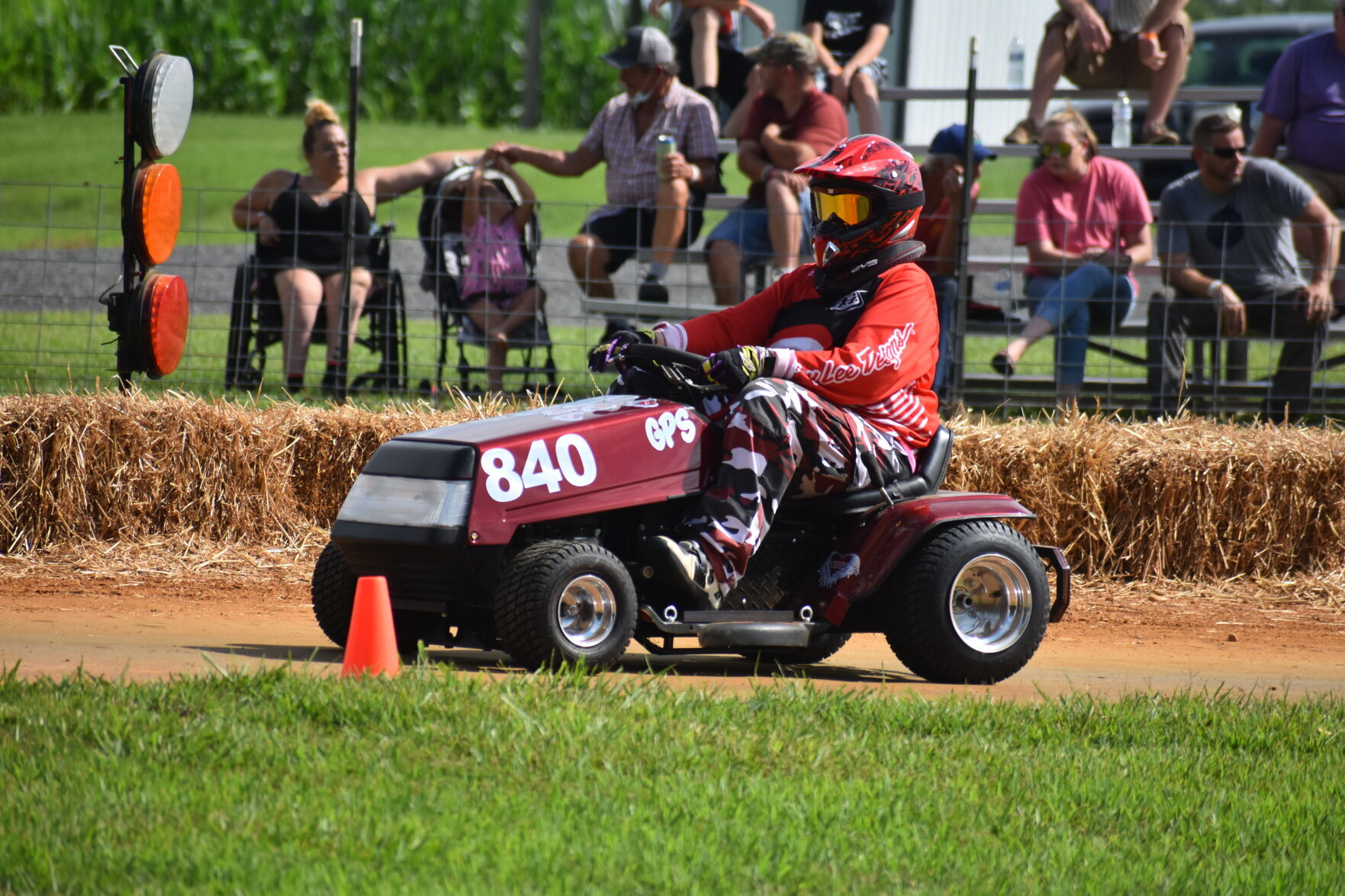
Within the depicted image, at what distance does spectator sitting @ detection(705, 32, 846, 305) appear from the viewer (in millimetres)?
10305

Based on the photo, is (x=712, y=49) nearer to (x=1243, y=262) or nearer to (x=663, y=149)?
(x=663, y=149)

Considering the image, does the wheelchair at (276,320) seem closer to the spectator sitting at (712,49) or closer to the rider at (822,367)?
the spectator sitting at (712,49)

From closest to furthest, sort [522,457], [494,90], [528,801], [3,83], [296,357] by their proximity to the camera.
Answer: [528,801] < [522,457] < [296,357] < [3,83] < [494,90]

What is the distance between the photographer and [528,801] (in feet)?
12.1

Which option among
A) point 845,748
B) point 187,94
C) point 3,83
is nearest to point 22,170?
point 3,83

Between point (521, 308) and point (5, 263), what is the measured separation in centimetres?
915

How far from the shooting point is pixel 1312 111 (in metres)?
10.9

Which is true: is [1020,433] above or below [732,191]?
below

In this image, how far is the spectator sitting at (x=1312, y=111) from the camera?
10.9 meters

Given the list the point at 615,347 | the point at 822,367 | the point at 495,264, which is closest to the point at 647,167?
the point at 495,264

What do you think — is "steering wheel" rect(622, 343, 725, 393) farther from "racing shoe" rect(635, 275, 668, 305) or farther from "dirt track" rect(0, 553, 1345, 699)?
"racing shoe" rect(635, 275, 668, 305)

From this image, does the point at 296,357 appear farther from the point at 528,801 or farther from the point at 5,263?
the point at 5,263

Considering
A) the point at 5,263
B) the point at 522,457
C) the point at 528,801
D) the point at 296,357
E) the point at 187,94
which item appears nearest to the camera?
the point at 528,801

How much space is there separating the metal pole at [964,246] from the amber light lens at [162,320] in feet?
14.2
